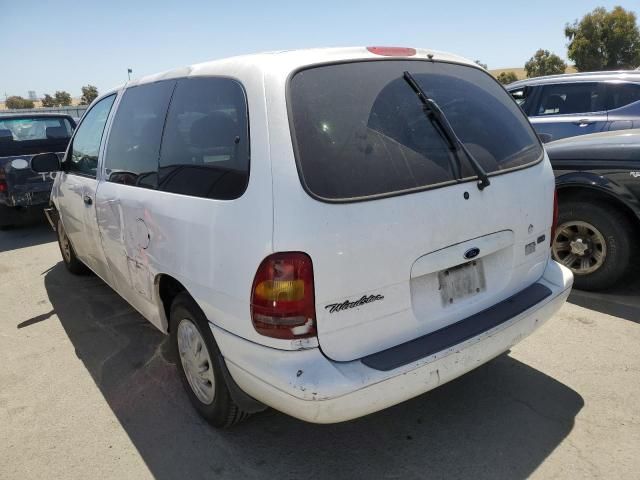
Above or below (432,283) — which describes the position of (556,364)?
below

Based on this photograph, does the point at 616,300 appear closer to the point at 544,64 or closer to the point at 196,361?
the point at 196,361

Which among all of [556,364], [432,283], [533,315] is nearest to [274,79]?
[432,283]

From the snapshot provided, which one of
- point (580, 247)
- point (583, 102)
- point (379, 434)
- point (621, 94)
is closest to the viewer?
point (379, 434)

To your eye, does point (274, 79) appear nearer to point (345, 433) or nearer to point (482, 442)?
point (345, 433)

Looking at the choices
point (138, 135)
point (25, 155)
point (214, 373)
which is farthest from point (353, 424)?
point (25, 155)

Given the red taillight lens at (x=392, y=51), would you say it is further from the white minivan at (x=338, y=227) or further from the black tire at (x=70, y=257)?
the black tire at (x=70, y=257)

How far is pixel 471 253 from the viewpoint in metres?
2.22

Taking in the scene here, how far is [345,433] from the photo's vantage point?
8.23ft

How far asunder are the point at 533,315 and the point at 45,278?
506 cm

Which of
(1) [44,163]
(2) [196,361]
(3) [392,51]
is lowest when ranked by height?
(2) [196,361]

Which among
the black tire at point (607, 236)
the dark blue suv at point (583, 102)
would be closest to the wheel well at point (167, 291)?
the black tire at point (607, 236)

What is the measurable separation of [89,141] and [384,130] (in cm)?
283

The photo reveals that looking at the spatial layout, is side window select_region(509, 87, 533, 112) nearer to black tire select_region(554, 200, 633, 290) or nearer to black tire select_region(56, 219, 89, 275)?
black tire select_region(554, 200, 633, 290)

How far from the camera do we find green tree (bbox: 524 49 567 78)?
2381 inches
